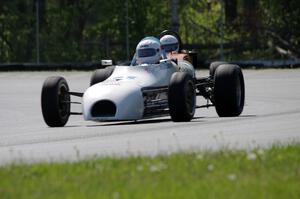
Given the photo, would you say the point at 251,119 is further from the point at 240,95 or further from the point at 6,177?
the point at 6,177

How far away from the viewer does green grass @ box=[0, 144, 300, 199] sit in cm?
866

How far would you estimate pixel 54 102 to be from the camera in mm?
17406

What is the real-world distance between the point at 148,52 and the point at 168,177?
958cm

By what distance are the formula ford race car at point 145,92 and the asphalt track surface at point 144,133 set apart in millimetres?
222

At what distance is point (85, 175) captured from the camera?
9891 mm

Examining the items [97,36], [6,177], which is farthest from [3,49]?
[6,177]

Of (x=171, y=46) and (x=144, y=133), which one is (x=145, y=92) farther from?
(x=171, y=46)

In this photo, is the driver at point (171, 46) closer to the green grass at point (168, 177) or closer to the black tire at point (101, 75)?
the black tire at point (101, 75)

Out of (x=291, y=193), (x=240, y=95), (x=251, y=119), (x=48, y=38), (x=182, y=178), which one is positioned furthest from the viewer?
(x=48, y=38)

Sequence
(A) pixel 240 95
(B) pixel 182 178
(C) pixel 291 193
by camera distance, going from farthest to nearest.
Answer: (A) pixel 240 95
(B) pixel 182 178
(C) pixel 291 193

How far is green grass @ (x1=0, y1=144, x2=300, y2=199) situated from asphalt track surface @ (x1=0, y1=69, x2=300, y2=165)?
89 centimetres

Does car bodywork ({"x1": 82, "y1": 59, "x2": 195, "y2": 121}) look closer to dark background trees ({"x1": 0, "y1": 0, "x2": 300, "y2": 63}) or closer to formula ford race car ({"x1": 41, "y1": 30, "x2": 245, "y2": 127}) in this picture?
formula ford race car ({"x1": 41, "y1": 30, "x2": 245, "y2": 127})

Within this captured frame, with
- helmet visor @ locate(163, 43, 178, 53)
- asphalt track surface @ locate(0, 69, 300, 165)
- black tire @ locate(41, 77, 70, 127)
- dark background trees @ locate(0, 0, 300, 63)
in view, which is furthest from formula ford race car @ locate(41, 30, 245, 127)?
dark background trees @ locate(0, 0, 300, 63)

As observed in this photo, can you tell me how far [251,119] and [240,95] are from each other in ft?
6.07
